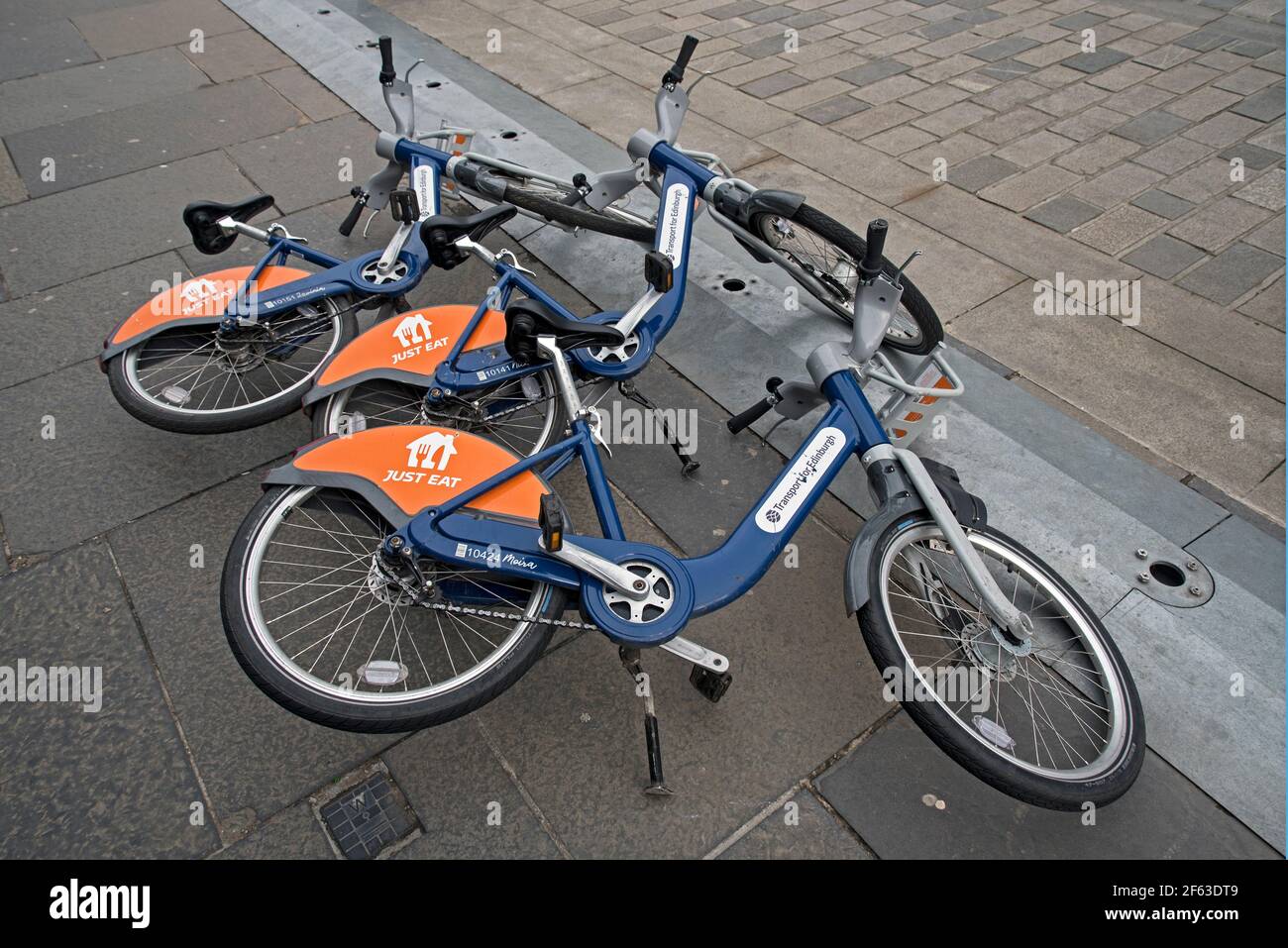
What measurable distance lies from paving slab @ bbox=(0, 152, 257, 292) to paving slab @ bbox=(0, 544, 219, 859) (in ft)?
7.56

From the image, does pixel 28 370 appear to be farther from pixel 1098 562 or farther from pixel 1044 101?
pixel 1044 101

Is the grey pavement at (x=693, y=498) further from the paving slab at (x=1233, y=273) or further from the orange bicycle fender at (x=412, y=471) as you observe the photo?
the orange bicycle fender at (x=412, y=471)

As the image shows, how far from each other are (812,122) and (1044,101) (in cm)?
181

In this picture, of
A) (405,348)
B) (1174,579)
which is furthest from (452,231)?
(1174,579)

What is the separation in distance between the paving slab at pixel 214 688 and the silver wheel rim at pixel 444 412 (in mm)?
567

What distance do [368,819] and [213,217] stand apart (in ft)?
9.04

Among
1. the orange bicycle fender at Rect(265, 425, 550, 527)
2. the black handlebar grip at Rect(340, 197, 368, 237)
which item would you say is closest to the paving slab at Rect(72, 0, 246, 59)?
the black handlebar grip at Rect(340, 197, 368, 237)

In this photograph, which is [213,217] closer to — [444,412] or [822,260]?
[444,412]

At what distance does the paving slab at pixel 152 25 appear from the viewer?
694cm

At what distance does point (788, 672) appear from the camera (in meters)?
2.74

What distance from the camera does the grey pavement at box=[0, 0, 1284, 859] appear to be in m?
2.38

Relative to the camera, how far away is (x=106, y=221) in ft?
15.8

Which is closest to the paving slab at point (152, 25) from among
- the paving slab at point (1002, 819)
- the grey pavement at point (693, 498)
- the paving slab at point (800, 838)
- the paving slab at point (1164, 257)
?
the grey pavement at point (693, 498)

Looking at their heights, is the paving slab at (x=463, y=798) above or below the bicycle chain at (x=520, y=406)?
below
